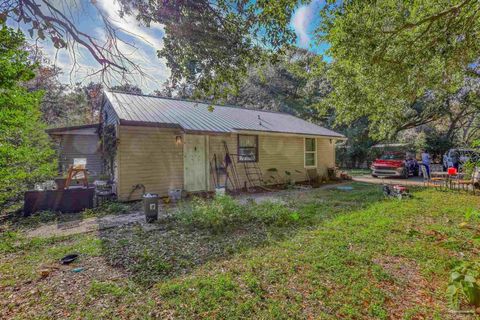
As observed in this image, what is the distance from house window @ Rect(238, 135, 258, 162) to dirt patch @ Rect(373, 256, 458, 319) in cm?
717

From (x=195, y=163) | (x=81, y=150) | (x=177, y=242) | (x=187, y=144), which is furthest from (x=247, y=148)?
(x=81, y=150)

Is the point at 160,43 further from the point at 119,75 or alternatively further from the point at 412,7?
the point at 412,7

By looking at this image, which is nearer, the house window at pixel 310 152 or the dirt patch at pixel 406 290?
the dirt patch at pixel 406 290

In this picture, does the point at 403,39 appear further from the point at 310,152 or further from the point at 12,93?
the point at 12,93

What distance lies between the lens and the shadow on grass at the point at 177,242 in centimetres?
347

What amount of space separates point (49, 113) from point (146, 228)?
20641 mm

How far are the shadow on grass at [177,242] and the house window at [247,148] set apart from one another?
14.4ft

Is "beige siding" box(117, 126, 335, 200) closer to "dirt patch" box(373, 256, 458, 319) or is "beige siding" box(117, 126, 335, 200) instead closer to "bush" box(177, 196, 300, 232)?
"bush" box(177, 196, 300, 232)

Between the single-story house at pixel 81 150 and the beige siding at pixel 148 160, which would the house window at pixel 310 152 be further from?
the single-story house at pixel 81 150

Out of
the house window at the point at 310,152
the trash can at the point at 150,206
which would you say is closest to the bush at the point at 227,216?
the trash can at the point at 150,206

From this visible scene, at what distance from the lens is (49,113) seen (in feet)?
66.6

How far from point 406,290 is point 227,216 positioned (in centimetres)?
328

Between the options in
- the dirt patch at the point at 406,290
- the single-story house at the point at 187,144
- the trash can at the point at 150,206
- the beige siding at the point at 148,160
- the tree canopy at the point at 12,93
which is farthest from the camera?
the single-story house at the point at 187,144

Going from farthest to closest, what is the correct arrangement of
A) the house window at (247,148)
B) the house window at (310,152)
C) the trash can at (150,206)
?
the house window at (310,152)
the house window at (247,148)
the trash can at (150,206)
